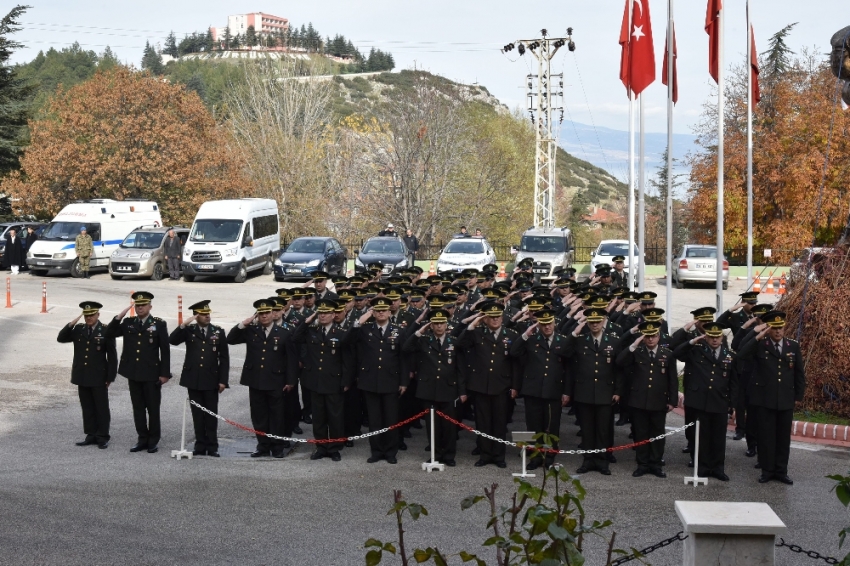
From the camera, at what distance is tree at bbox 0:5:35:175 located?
43875 mm

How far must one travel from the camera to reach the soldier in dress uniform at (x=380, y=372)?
1193 centimetres

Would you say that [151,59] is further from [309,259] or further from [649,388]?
[649,388]

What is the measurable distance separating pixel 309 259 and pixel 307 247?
109cm

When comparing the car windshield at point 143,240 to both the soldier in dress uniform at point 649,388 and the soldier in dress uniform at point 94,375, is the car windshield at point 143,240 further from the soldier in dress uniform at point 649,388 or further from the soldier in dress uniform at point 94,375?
the soldier in dress uniform at point 649,388

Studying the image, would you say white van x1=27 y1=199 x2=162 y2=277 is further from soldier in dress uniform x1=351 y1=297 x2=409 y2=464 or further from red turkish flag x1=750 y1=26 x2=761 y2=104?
soldier in dress uniform x1=351 y1=297 x2=409 y2=464

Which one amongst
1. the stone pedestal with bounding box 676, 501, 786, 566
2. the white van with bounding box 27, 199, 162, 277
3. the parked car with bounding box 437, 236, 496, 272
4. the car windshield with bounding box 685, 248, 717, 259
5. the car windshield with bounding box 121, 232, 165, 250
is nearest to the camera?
the stone pedestal with bounding box 676, 501, 786, 566

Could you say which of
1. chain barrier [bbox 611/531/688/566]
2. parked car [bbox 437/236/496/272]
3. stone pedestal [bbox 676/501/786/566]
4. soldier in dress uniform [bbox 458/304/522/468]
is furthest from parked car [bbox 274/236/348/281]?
stone pedestal [bbox 676/501/786/566]

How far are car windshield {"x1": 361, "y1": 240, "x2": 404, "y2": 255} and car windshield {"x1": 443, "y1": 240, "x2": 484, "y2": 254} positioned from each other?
1.50 meters

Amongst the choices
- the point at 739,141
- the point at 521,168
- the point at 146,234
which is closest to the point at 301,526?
the point at 146,234

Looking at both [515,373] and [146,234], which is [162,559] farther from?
[146,234]

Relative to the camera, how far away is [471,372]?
11.9 m

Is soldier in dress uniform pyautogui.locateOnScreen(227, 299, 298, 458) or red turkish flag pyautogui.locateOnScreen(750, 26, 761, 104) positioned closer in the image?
soldier in dress uniform pyautogui.locateOnScreen(227, 299, 298, 458)

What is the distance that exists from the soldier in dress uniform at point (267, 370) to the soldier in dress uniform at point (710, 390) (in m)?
4.31

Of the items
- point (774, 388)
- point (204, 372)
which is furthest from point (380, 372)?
point (774, 388)
